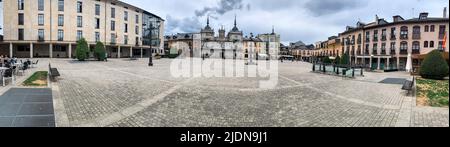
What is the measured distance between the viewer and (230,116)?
6.63 meters

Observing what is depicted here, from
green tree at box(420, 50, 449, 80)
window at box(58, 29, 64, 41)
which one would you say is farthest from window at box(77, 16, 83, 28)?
green tree at box(420, 50, 449, 80)

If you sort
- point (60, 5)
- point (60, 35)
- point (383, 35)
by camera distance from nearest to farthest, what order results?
point (60, 5), point (60, 35), point (383, 35)

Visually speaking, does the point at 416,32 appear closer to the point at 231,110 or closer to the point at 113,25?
the point at 231,110

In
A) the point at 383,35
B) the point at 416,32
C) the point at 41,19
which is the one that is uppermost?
the point at 41,19

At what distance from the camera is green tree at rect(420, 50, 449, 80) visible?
683 inches

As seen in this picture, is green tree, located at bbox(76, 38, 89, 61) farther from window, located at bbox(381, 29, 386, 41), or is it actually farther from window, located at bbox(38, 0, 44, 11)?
A: window, located at bbox(381, 29, 386, 41)

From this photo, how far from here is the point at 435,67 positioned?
1766 cm

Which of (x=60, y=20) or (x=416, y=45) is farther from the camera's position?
(x=60, y=20)

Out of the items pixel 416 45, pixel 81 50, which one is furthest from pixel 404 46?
pixel 81 50

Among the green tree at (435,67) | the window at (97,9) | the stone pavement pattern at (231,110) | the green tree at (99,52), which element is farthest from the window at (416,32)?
the window at (97,9)

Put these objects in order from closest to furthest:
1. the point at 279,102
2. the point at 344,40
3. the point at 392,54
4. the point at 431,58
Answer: the point at 279,102, the point at 431,58, the point at 392,54, the point at 344,40
